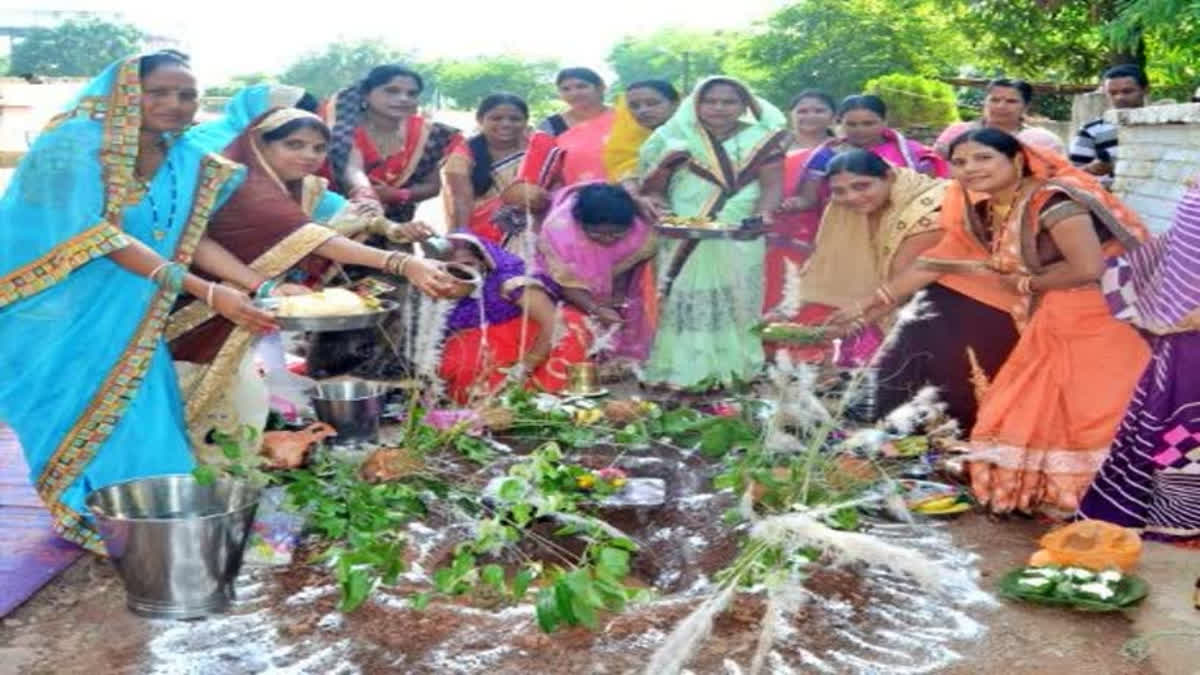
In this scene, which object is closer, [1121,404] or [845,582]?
[845,582]

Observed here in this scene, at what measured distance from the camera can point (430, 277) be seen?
442cm

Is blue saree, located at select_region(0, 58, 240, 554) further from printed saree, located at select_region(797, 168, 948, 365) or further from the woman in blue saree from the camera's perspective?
printed saree, located at select_region(797, 168, 948, 365)

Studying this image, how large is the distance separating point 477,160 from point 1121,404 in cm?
382

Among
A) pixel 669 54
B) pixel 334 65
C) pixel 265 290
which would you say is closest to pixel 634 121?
pixel 265 290

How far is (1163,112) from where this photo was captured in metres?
5.84

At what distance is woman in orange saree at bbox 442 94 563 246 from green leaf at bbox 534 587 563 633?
3.89 metres

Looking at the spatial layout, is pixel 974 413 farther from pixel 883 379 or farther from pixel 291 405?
pixel 291 405

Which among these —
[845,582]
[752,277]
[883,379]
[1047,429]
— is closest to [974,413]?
[883,379]

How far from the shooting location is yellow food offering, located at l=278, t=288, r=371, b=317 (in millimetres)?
4273

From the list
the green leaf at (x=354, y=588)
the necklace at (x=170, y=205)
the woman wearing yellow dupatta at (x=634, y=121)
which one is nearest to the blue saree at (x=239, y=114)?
the necklace at (x=170, y=205)

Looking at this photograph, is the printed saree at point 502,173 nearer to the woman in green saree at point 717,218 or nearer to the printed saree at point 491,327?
the woman in green saree at point 717,218

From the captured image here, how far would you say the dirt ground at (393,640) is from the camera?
3236 millimetres

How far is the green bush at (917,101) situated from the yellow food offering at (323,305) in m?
13.4

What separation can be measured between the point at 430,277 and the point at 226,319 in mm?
740
